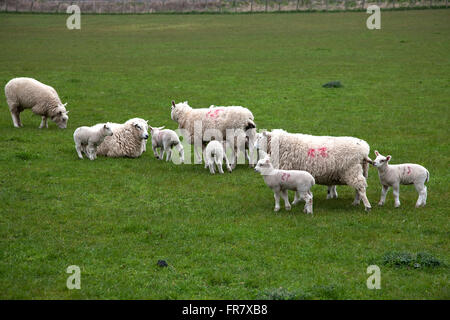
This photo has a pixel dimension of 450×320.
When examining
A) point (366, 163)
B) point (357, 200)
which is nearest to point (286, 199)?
point (357, 200)

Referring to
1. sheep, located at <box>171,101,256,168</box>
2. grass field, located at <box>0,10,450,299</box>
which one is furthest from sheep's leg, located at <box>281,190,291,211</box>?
sheep, located at <box>171,101,256,168</box>

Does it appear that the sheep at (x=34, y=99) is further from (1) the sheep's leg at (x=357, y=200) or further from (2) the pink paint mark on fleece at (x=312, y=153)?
(1) the sheep's leg at (x=357, y=200)

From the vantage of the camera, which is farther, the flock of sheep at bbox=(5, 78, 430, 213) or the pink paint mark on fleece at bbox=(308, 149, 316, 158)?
the pink paint mark on fleece at bbox=(308, 149, 316, 158)

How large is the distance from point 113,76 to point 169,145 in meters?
14.5

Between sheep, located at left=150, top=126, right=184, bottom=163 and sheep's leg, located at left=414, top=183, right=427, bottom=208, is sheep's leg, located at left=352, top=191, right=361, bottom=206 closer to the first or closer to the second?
sheep's leg, located at left=414, top=183, right=427, bottom=208

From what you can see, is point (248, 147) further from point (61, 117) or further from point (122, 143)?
point (61, 117)

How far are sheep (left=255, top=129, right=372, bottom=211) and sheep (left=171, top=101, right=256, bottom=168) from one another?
2165 millimetres

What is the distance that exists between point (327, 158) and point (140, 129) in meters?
5.61

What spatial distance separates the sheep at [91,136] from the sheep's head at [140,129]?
75 cm

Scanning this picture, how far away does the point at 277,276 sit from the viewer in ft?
26.3

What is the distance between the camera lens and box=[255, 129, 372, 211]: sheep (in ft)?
34.9

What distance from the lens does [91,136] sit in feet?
46.6
